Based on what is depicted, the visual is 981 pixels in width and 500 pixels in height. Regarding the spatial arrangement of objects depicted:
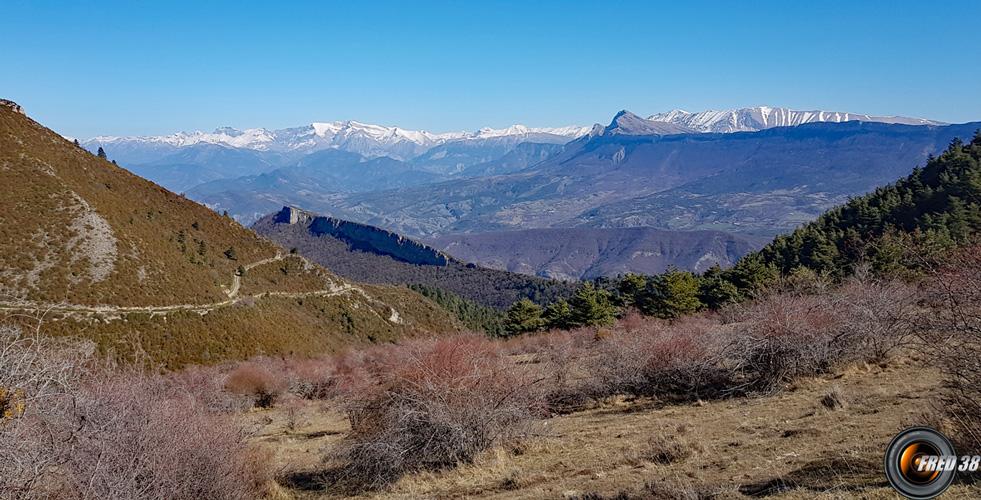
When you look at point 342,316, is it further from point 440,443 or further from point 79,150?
point 440,443

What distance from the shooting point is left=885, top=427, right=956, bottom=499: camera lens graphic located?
5.53 meters

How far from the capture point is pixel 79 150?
64.2 metres

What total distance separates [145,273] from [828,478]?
170 feet

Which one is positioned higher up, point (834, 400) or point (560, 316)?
point (834, 400)

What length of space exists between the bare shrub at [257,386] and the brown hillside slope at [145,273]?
7.50 meters

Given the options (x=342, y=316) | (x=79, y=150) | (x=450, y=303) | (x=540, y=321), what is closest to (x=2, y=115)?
(x=79, y=150)

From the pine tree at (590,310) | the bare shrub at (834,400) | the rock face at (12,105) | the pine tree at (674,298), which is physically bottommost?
the pine tree at (590,310)

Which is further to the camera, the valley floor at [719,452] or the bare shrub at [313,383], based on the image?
the bare shrub at [313,383]

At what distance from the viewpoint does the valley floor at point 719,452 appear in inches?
288

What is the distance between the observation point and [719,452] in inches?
367

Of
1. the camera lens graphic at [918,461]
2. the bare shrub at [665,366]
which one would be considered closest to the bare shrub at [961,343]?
the camera lens graphic at [918,461]

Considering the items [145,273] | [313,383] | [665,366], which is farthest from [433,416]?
[145,273]

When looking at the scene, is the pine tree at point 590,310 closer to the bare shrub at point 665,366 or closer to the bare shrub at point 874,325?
the bare shrub at point 665,366

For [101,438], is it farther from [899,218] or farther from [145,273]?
[899,218]
